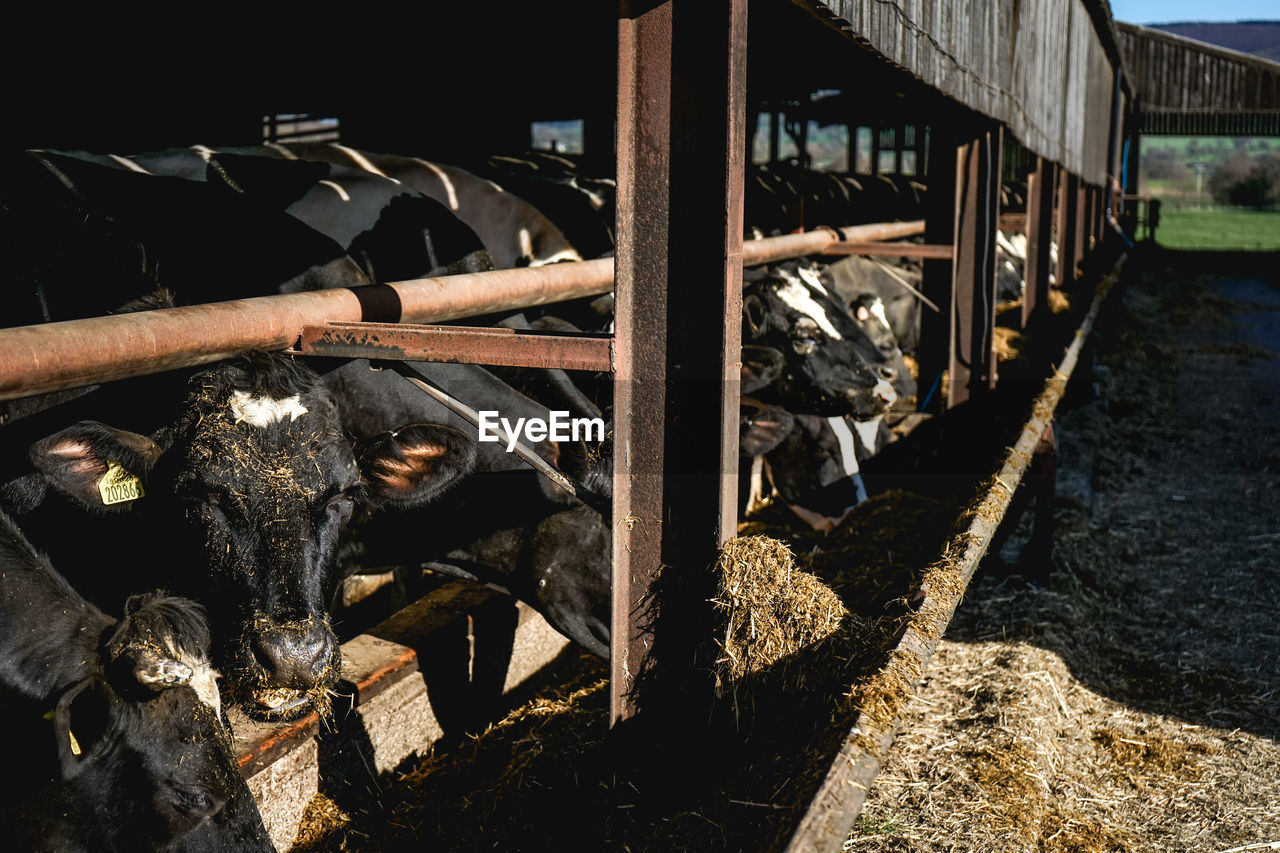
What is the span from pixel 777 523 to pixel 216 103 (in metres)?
5.95

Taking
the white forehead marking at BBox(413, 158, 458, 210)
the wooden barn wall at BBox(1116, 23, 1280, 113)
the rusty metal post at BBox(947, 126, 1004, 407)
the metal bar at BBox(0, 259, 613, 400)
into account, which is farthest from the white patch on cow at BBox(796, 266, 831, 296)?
the wooden barn wall at BBox(1116, 23, 1280, 113)

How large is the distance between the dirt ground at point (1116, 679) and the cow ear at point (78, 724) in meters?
2.13

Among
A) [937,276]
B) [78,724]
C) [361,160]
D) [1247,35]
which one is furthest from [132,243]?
[1247,35]

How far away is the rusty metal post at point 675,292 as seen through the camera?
2.98m

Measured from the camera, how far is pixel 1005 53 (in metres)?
7.91

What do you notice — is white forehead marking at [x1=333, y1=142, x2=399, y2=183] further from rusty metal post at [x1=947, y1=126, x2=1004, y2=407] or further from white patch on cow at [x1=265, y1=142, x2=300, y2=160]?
rusty metal post at [x1=947, y1=126, x2=1004, y2=407]

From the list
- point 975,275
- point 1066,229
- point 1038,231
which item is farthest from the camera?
point 1066,229

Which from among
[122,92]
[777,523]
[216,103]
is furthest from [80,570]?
[216,103]

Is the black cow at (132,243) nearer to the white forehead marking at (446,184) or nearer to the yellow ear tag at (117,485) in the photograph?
the yellow ear tag at (117,485)

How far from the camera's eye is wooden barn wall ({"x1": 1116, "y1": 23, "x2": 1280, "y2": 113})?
32.3 metres

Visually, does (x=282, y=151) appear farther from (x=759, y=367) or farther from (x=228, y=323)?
(x=228, y=323)

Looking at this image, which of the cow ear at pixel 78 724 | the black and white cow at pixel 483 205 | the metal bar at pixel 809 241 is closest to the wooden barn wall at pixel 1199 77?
the metal bar at pixel 809 241

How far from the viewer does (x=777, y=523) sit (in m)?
6.76

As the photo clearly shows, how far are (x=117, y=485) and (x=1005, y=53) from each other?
6926 millimetres
